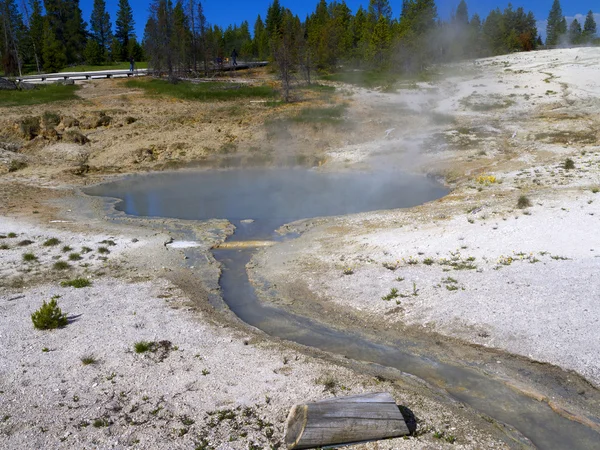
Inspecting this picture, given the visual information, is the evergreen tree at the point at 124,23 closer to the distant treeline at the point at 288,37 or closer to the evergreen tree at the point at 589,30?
the distant treeline at the point at 288,37

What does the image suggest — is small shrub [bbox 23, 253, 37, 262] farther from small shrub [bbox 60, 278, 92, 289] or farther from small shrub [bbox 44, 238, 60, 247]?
small shrub [bbox 60, 278, 92, 289]

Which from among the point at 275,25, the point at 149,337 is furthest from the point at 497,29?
the point at 149,337

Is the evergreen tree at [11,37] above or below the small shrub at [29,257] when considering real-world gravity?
above

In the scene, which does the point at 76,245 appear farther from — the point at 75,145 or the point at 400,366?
the point at 75,145

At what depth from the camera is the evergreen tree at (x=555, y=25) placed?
70312 mm

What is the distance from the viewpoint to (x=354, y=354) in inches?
313

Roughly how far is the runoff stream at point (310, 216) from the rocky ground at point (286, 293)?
1.28 feet

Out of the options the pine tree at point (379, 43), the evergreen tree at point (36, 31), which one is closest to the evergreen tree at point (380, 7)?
the pine tree at point (379, 43)

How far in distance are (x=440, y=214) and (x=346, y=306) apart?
225 inches

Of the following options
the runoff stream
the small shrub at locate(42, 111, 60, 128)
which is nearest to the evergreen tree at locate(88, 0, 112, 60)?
the small shrub at locate(42, 111, 60, 128)

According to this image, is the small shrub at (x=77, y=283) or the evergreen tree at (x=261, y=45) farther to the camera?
the evergreen tree at (x=261, y=45)

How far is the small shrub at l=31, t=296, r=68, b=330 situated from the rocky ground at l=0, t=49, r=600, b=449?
15 centimetres

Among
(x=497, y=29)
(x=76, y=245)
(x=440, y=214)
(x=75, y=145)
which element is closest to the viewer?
(x=76, y=245)

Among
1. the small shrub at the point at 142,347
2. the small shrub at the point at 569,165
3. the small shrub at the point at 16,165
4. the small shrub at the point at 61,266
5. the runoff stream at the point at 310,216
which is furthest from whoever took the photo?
the small shrub at the point at 16,165
